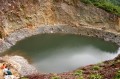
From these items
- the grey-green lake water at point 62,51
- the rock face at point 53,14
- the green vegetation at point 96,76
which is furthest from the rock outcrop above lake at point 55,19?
the green vegetation at point 96,76

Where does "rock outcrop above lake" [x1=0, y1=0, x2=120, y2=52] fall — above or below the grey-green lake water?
above

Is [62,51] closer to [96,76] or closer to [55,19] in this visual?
[55,19]

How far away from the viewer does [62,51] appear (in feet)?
152

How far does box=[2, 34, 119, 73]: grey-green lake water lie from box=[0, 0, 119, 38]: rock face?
12.8 feet

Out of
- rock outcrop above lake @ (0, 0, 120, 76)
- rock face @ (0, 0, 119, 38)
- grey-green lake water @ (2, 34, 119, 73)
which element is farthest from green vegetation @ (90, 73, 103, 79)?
rock face @ (0, 0, 119, 38)

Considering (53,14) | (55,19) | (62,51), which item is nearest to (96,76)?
(62,51)

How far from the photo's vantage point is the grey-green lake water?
39.1 meters

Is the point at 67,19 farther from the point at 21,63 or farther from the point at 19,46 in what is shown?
the point at 21,63

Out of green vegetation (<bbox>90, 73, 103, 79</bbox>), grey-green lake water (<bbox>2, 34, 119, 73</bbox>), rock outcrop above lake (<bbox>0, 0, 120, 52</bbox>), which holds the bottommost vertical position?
green vegetation (<bbox>90, 73, 103, 79</bbox>)

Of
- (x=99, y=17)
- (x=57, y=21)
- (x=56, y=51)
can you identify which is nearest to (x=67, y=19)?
(x=57, y=21)

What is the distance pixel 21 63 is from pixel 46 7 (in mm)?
23353

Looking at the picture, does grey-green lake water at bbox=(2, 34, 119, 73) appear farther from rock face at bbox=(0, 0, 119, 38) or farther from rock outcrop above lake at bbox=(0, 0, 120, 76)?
rock face at bbox=(0, 0, 119, 38)

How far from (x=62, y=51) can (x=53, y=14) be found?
574 inches

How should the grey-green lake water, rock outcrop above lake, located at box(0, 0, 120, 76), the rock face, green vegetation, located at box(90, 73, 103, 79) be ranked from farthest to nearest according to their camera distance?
the rock face, rock outcrop above lake, located at box(0, 0, 120, 76), the grey-green lake water, green vegetation, located at box(90, 73, 103, 79)
